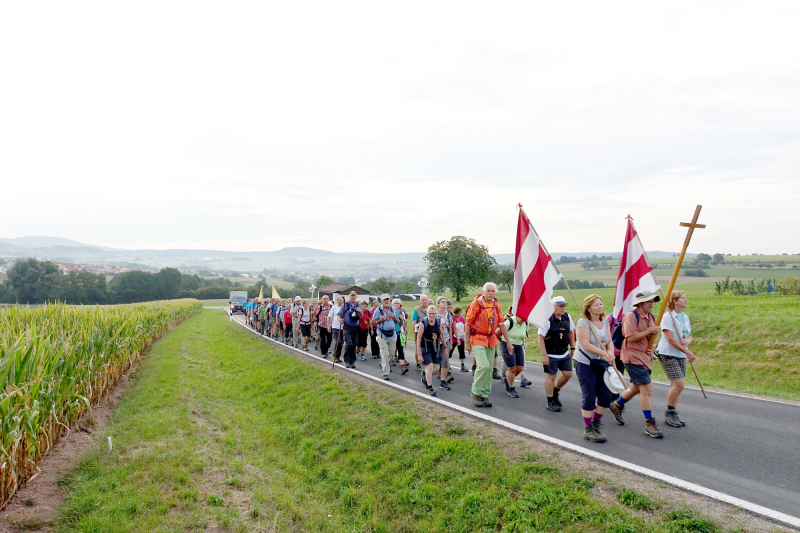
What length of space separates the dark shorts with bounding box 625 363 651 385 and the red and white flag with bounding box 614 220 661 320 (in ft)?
6.84

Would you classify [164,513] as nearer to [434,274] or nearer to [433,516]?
[433,516]

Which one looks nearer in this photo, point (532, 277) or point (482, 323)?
point (482, 323)

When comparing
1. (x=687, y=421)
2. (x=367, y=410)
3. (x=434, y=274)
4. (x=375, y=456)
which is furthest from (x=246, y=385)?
(x=434, y=274)

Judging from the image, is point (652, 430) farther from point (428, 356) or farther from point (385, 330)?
point (385, 330)

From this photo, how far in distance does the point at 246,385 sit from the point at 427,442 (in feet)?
28.3

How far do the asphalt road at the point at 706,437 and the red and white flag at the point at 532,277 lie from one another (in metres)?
1.77

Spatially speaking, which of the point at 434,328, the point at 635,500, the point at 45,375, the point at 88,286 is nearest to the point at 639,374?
the point at 635,500

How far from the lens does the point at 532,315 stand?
329 inches

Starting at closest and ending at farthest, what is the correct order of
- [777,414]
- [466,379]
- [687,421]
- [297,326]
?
[687,421] < [777,414] < [466,379] < [297,326]

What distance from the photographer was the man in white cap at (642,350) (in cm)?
662

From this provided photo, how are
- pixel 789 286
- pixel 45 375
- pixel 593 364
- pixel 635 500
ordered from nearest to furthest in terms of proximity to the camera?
pixel 635 500, pixel 45 375, pixel 593 364, pixel 789 286

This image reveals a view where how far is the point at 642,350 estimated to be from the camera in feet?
22.1

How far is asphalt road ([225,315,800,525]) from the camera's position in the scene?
5.08 m

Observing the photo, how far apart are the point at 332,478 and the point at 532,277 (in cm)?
490
